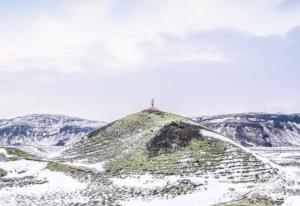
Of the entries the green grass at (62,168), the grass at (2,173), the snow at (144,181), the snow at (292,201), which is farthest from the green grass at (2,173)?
the snow at (292,201)

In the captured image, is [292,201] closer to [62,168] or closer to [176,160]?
[176,160]

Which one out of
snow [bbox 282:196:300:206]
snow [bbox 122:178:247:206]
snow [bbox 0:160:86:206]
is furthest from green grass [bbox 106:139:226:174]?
snow [bbox 282:196:300:206]

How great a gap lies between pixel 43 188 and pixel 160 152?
2401cm

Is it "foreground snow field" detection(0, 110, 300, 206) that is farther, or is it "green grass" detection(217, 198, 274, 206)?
"foreground snow field" detection(0, 110, 300, 206)

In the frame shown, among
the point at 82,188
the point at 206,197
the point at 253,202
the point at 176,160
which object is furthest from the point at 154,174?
the point at 253,202

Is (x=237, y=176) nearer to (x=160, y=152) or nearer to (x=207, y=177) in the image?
(x=207, y=177)

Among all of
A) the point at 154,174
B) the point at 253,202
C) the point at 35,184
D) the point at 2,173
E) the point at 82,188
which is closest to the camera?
the point at 253,202

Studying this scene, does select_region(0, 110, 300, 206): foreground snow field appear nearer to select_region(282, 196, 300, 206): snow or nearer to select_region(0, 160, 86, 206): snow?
select_region(0, 160, 86, 206): snow

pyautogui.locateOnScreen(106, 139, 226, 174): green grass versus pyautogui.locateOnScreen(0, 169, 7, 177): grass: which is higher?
pyautogui.locateOnScreen(106, 139, 226, 174): green grass

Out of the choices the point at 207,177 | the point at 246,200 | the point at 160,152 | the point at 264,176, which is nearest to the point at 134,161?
the point at 160,152

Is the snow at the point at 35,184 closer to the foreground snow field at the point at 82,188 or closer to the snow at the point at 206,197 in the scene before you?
the foreground snow field at the point at 82,188

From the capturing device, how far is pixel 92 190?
196 feet

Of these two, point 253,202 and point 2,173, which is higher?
point 2,173

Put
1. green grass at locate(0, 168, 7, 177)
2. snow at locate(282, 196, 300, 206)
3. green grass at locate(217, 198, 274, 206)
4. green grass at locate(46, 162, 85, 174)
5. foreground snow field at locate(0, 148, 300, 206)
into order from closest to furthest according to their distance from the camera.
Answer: green grass at locate(217, 198, 274, 206) < snow at locate(282, 196, 300, 206) < foreground snow field at locate(0, 148, 300, 206) < green grass at locate(0, 168, 7, 177) < green grass at locate(46, 162, 85, 174)
